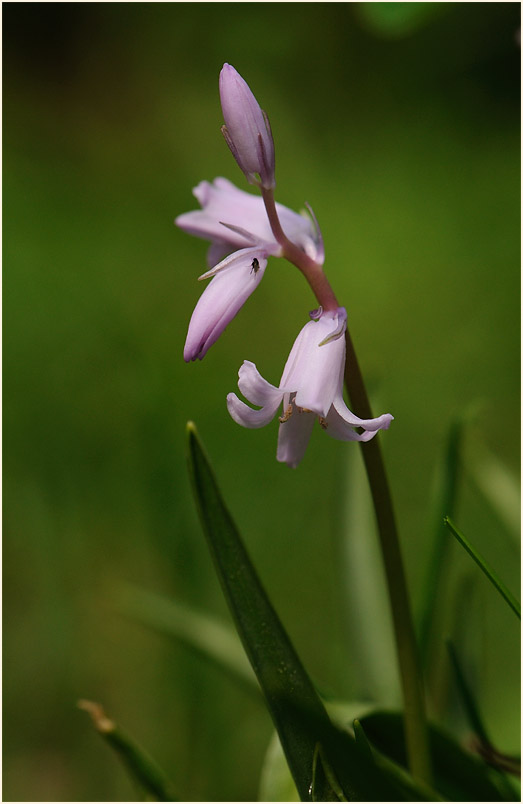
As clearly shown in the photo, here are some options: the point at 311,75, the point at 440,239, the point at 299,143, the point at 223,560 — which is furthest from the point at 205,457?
the point at 311,75

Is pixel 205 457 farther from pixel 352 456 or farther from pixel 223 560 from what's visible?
pixel 352 456

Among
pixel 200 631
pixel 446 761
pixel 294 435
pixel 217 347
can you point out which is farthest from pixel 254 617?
pixel 217 347

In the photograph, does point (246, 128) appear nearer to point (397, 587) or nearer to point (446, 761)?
point (397, 587)

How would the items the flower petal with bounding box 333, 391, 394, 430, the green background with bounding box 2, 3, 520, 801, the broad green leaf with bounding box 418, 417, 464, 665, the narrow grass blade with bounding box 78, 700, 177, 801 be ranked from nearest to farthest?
the flower petal with bounding box 333, 391, 394, 430
the narrow grass blade with bounding box 78, 700, 177, 801
the broad green leaf with bounding box 418, 417, 464, 665
the green background with bounding box 2, 3, 520, 801

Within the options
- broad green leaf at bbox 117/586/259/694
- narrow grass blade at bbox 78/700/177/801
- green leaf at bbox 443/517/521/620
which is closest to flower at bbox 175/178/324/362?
green leaf at bbox 443/517/521/620

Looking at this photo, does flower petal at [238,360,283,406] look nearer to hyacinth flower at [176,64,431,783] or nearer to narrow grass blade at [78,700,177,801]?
hyacinth flower at [176,64,431,783]
